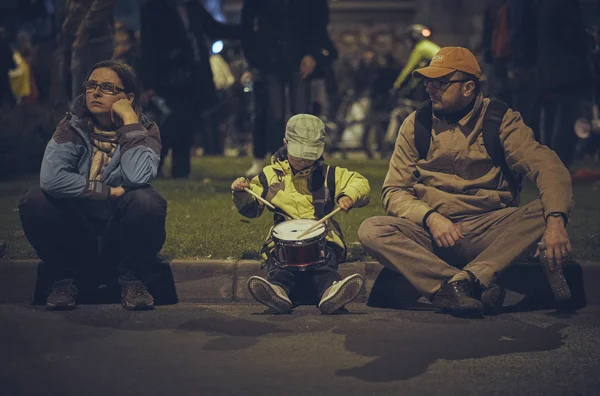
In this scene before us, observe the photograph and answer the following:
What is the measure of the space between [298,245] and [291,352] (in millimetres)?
960

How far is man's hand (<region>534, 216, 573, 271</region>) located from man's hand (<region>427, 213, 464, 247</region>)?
0.47 metres

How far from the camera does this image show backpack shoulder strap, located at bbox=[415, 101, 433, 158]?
6.84 meters

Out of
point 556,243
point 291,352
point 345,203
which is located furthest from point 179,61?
point 291,352

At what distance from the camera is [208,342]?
19.3ft

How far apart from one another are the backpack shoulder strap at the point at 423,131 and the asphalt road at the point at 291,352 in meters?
0.90

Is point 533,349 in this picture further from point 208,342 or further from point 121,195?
point 121,195

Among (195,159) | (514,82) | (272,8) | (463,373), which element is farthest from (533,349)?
(195,159)

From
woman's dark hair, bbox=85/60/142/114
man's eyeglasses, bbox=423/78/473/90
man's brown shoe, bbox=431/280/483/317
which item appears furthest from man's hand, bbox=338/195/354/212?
woman's dark hair, bbox=85/60/142/114

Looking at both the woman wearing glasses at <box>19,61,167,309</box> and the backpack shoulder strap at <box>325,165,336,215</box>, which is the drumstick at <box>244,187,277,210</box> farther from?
the woman wearing glasses at <box>19,61,167,309</box>

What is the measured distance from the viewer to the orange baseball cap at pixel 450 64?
671 cm

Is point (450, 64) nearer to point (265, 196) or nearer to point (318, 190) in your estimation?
point (318, 190)

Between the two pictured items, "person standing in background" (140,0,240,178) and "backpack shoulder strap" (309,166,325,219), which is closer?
"backpack shoulder strap" (309,166,325,219)

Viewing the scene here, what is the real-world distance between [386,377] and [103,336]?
160 cm

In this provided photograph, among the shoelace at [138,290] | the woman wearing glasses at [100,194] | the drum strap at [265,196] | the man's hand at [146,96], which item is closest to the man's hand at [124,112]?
the woman wearing glasses at [100,194]
